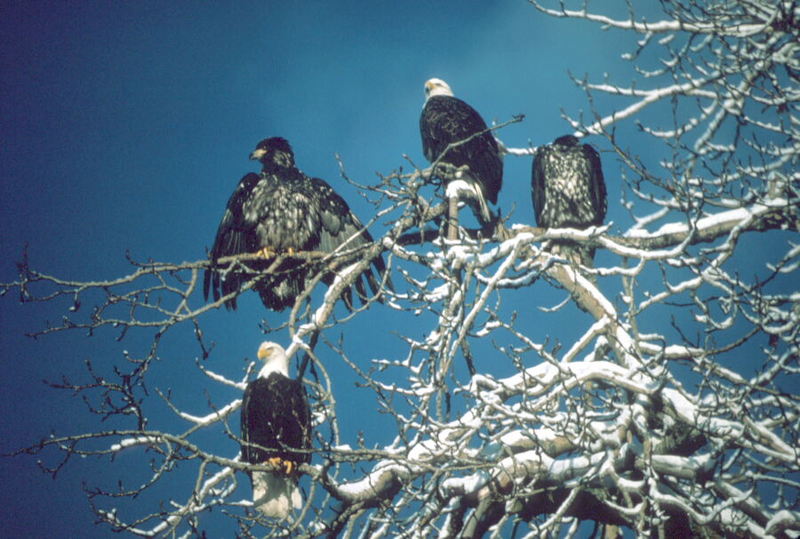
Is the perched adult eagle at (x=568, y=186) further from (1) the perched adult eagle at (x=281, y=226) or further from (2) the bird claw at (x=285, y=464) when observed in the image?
(2) the bird claw at (x=285, y=464)

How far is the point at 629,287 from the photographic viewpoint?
301cm

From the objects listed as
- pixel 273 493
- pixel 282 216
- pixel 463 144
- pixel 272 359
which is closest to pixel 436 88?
pixel 463 144

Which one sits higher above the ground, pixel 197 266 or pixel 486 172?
pixel 486 172

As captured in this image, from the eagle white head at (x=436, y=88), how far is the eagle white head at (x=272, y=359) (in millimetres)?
3283

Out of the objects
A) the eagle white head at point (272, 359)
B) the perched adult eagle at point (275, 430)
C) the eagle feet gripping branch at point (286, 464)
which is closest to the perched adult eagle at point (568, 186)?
the eagle white head at point (272, 359)

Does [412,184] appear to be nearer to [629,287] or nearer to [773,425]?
[629,287]

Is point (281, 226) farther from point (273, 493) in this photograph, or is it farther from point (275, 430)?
point (273, 493)

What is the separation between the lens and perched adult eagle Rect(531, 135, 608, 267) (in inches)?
239

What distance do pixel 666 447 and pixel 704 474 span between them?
28cm

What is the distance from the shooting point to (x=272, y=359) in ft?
15.0

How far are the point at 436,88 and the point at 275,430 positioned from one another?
4.32m

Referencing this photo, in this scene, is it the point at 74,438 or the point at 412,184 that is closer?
the point at 74,438

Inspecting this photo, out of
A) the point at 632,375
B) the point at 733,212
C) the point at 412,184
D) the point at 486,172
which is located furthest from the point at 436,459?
the point at 486,172

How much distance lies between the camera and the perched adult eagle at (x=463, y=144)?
547 cm
